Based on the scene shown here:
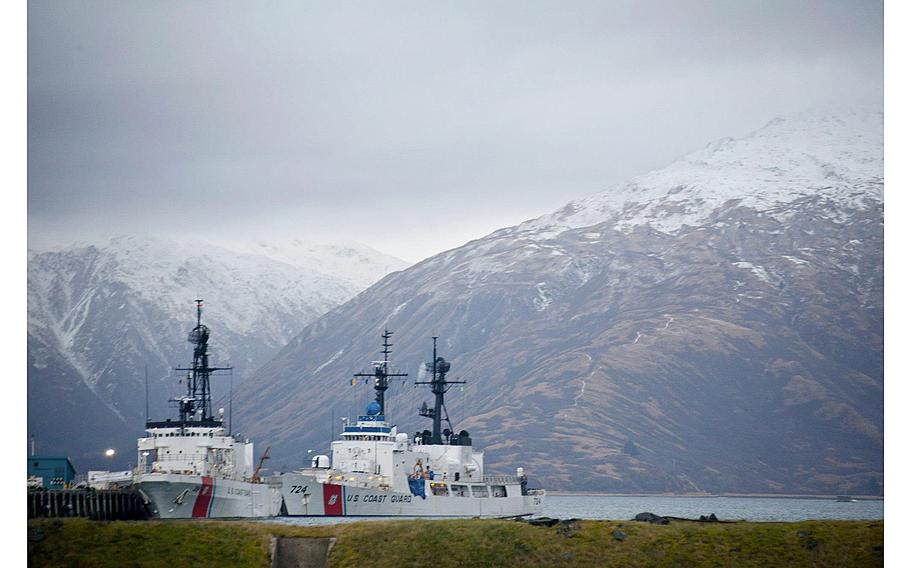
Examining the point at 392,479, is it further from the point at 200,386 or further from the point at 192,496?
the point at 192,496

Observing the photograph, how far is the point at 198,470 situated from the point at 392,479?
14921 millimetres

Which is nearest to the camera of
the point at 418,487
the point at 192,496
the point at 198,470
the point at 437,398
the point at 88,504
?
the point at 88,504

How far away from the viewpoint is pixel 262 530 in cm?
4128

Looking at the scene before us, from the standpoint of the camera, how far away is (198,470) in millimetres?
79375

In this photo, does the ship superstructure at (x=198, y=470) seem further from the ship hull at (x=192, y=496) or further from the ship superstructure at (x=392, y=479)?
the ship superstructure at (x=392, y=479)

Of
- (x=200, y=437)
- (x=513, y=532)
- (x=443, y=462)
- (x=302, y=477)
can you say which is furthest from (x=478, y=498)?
(x=513, y=532)

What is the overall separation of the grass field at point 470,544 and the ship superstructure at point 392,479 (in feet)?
141

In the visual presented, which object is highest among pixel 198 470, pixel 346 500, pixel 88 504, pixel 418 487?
pixel 198 470

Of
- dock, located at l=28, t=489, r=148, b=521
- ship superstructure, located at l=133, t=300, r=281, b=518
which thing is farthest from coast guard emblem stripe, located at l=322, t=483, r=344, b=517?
dock, located at l=28, t=489, r=148, b=521

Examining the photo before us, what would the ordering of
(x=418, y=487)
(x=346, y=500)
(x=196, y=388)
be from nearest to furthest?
(x=346, y=500) < (x=196, y=388) < (x=418, y=487)

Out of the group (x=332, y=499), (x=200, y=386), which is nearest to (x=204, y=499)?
(x=332, y=499)

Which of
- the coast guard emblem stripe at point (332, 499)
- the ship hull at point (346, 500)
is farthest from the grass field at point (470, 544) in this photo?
the ship hull at point (346, 500)

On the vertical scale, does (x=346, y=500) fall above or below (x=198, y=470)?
below

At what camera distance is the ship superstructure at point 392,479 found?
84812 mm
